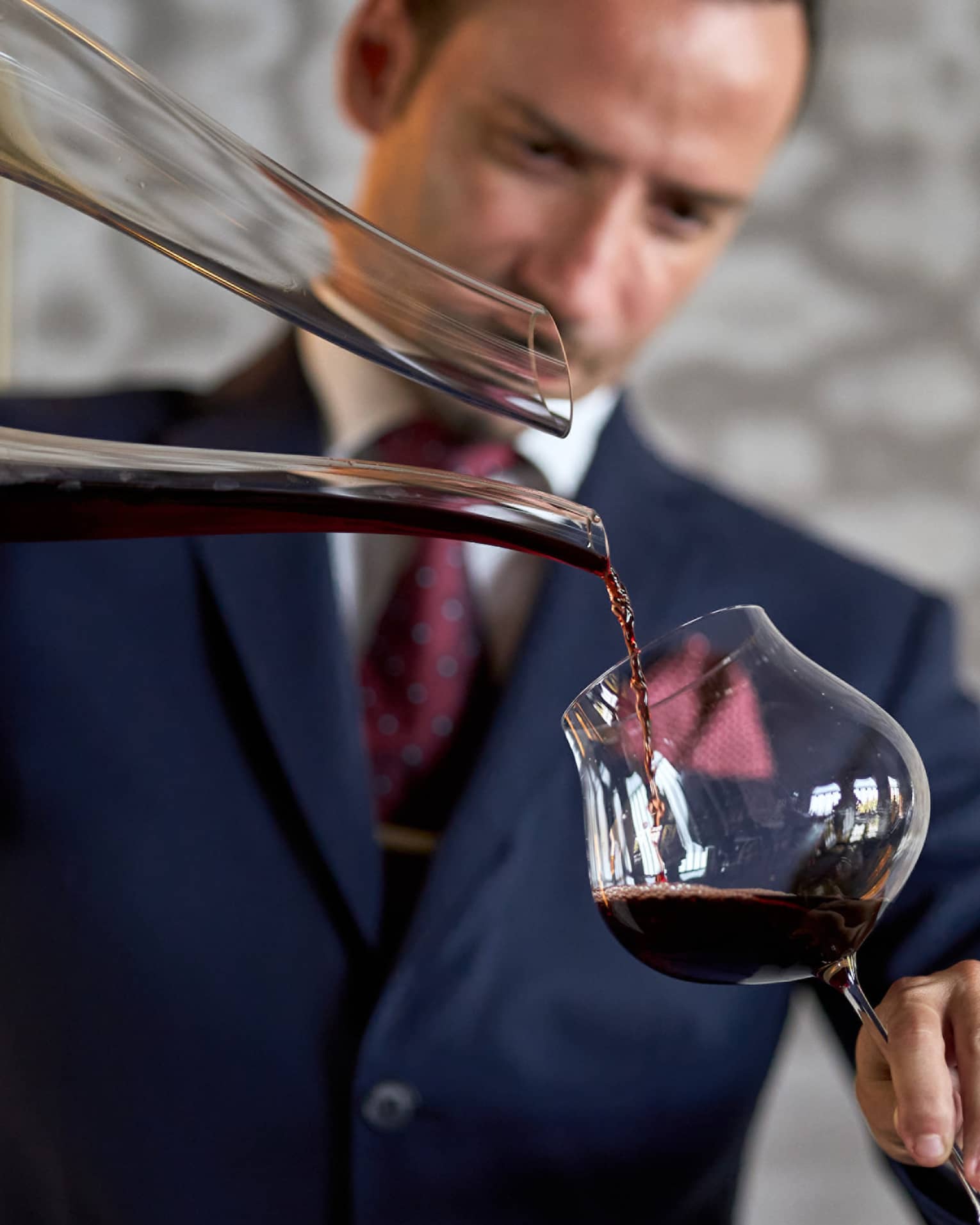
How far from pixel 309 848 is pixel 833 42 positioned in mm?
1083

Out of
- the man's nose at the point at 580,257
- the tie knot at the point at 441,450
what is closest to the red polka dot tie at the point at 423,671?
the tie knot at the point at 441,450

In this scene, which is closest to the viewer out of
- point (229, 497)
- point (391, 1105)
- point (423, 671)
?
point (229, 497)

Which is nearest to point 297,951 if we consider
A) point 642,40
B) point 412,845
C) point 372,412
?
point 412,845

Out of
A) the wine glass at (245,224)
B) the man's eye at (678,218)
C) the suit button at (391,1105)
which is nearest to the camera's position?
the wine glass at (245,224)

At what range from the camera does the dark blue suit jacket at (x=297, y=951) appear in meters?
0.74

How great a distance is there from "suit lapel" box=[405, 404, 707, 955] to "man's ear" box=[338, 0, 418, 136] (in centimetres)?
27

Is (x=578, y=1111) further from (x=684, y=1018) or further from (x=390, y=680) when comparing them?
(x=390, y=680)

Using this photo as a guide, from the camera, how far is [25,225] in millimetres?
1403

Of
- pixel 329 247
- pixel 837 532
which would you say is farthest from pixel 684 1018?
pixel 837 532

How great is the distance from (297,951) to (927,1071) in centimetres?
42

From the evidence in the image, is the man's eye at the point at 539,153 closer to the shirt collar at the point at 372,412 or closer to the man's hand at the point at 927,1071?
the shirt collar at the point at 372,412

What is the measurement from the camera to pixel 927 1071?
17.2 inches

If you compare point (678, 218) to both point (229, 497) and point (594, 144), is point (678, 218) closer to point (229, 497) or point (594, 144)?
point (594, 144)

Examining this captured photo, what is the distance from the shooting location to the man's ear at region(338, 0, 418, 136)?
0.91 metres
